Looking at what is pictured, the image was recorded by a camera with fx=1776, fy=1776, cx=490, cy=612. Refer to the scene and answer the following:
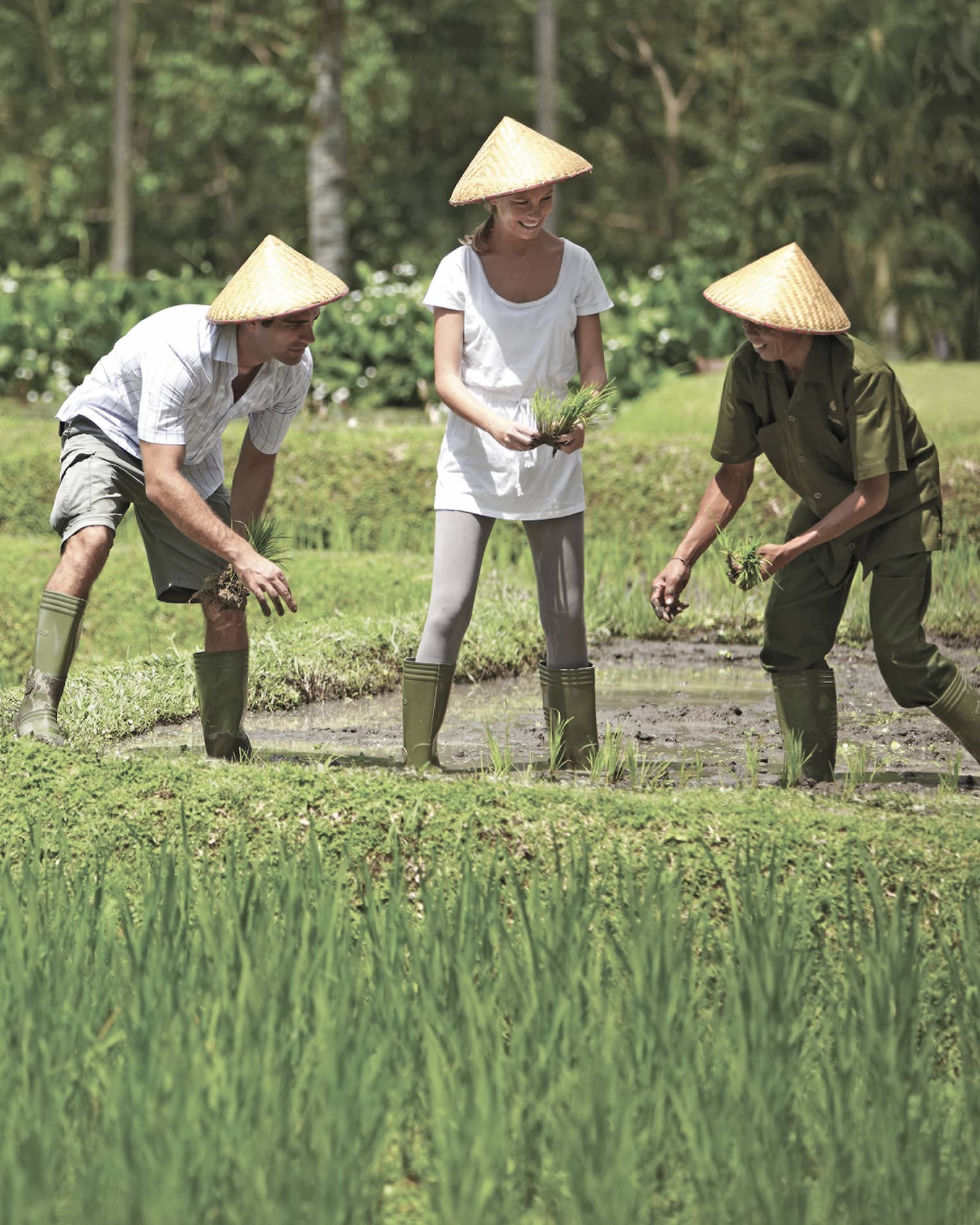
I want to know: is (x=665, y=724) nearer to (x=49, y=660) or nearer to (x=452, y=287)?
(x=452, y=287)

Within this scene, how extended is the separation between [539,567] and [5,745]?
1.50 m

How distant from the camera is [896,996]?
296 cm

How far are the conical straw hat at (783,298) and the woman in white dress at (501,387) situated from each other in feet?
1.61

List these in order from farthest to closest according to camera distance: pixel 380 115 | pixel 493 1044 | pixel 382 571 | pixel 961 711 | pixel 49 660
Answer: pixel 380 115 < pixel 382 571 < pixel 49 660 < pixel 961 711 < pixel 493 1044

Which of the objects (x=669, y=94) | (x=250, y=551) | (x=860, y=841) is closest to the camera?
(x=860, y=841)

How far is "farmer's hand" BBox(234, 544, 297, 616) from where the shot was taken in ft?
14.4

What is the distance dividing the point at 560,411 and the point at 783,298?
0.62 metres

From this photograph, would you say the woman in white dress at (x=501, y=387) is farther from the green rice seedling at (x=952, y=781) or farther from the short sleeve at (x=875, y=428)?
the green rice seedling at (x=952, y=781)

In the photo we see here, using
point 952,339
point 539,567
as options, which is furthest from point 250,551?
point 952,339

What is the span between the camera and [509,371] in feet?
15.6

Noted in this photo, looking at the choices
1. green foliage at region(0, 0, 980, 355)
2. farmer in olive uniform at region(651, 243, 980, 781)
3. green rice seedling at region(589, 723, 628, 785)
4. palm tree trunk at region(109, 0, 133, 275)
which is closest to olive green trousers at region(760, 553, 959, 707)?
farmer in olive uniform at region(651, 243, 980, 781)

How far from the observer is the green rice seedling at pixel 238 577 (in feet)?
15.6

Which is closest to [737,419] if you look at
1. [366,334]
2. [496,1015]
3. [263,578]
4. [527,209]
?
[527,209]

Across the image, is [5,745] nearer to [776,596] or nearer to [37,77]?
[776,596]
